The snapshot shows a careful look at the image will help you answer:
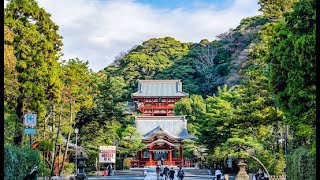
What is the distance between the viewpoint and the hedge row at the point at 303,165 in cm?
1259

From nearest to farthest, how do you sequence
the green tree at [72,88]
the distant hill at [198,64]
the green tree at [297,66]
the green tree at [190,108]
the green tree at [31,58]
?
the green tree at [297,66] < the green tree at [31,58] < the green tree at [72,88] < the green tree at [190,108] < the distant hill at [198,64]

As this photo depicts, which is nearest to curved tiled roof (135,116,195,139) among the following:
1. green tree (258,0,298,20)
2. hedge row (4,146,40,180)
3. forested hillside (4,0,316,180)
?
forested hillside (4,0,316,180)

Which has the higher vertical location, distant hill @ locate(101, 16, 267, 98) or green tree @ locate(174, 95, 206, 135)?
distant hill @ locate(101, 16, 267, 98)

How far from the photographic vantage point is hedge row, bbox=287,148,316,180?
1259 cm

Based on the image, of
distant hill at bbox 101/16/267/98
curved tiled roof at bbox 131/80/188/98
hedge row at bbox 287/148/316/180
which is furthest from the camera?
distant hill at bbox 101/16/267/98

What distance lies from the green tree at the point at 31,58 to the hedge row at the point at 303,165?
33.0ft

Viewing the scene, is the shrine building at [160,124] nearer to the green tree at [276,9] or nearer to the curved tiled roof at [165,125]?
the curved tiled roof at [165,125]

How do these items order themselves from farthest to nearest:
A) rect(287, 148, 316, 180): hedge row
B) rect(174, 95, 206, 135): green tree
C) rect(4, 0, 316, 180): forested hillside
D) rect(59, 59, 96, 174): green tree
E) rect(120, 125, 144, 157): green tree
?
1. rect(174, 95, 206, 135): green tree
2. rect(120, 125, 144, 157): green tree
3. rect(59, 59, 96, 174): green tree
4. rect(4, 0, 316, 180): forested hillside
5. rect(287, 148, 316, 180): hedge row

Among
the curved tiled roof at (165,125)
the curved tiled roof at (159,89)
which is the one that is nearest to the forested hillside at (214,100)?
the curved tiled roof at (165,125)

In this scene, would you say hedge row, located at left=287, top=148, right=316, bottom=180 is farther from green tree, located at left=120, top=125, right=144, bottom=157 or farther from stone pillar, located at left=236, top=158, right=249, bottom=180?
green tree, located at left=120, top=125, right=144, bottom=157

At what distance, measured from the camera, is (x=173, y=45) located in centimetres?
8806

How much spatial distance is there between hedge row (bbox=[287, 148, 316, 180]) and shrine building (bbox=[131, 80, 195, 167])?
31583mm

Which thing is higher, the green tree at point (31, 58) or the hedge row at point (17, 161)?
the green tree at point (31, 58)

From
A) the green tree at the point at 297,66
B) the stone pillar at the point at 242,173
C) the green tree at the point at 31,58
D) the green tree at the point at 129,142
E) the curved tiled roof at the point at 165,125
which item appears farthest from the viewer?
the curved tiled roof at the point at 165,125
